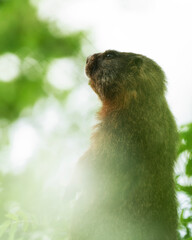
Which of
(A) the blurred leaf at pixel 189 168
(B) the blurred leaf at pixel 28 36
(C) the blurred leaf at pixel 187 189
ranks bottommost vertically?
(C) the blurred leaf at pixel 187 189

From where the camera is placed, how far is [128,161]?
321 cm

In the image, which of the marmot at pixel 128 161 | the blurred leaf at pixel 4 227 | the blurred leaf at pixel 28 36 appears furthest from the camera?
the marmot at pixel 128 161

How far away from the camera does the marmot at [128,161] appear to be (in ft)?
9.52

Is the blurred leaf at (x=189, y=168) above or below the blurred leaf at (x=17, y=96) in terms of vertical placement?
below

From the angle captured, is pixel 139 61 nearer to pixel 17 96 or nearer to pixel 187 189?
pixel 187 189

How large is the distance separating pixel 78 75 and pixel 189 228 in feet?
6.04

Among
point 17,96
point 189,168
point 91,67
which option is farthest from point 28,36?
point 91,67

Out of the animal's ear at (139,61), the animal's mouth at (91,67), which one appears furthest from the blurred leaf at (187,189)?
the animal's mouth at (91,67)

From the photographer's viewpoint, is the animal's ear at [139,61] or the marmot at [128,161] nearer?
the marmot at [128,161]

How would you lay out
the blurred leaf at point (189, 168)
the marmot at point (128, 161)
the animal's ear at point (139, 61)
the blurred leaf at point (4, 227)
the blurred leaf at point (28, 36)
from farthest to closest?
the animal's ear at point (139, 61), the marmot at point (128, 161), the blurred leaf at point (189, 168), the blurred leaf at point (4, 227), the blurred leaf at point (28, 36)

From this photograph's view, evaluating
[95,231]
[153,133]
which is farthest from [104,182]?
[153,133]

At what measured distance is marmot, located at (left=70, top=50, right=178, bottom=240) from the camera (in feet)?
9.52

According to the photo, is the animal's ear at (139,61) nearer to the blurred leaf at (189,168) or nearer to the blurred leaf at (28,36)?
the blurred leaf at (28,36)

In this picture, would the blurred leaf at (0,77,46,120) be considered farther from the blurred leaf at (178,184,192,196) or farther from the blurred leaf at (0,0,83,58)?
the blurred leaf at (178,184,192,196)
